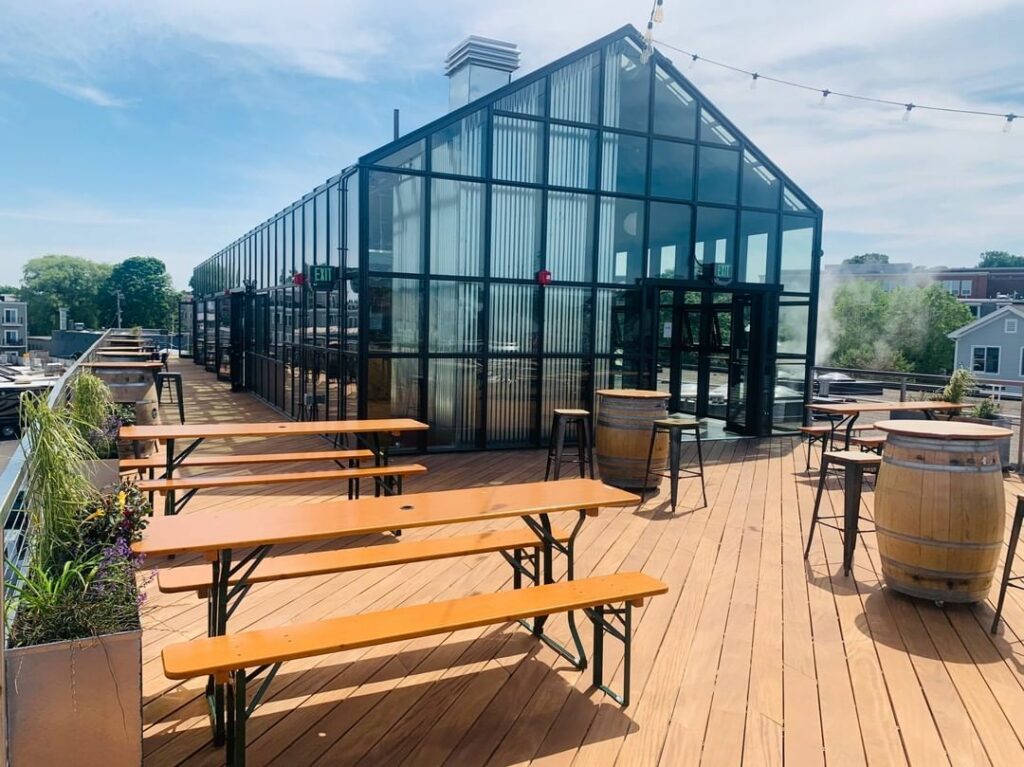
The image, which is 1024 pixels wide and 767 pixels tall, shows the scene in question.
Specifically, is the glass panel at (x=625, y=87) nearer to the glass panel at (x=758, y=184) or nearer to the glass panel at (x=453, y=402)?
the glass panel at (x=758, y=184)

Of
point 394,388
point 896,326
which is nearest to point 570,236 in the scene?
point 394,388

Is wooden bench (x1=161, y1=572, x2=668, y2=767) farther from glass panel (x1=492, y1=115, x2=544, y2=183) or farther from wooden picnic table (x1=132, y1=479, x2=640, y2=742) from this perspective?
glass panel (x1=492, y1=115, x2=544, y2=183)

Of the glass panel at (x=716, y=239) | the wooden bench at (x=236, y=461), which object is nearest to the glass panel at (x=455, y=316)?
the wooden bench at (x=236, y=461)

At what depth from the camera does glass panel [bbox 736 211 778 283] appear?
32.0ft

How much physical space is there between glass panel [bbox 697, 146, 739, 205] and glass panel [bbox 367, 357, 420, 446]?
4293mm

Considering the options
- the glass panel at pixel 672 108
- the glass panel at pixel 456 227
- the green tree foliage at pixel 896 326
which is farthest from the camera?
the green tree foliage at pixel 896 326

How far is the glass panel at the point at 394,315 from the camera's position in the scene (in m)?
7.78

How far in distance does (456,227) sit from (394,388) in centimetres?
184

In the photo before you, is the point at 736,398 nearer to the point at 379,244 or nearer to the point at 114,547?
the point at 379,244

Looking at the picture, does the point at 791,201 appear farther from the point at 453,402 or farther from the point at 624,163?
the point at 453,402

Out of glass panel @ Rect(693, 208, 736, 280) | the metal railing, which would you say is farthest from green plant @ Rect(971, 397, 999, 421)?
glass panel @ Rect(693, 208, 736, 280)

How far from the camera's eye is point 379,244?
779 cm

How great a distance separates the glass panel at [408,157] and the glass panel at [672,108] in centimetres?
306

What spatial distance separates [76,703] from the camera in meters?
2.08
